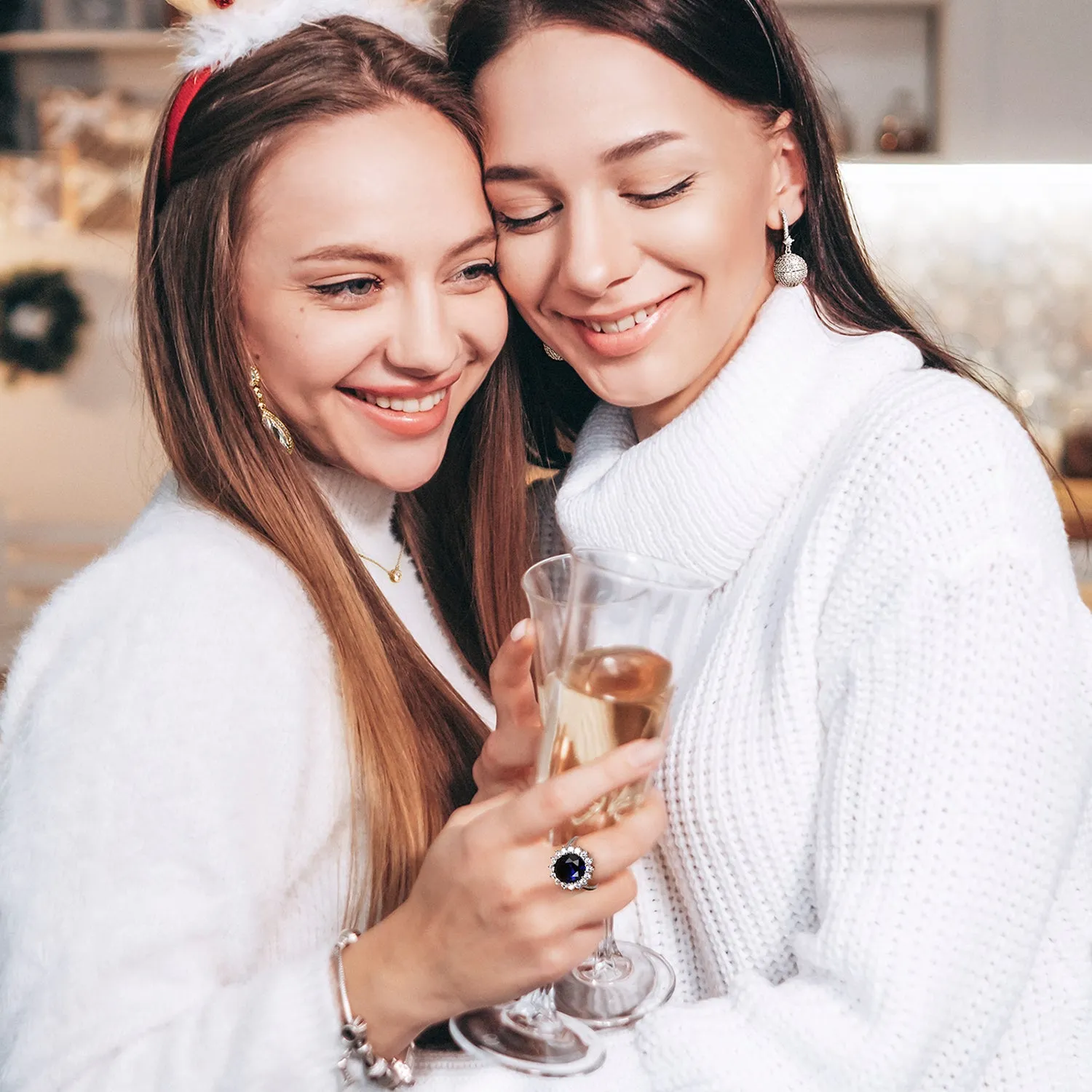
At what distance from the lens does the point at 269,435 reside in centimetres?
149

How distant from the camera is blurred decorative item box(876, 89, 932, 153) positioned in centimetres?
396

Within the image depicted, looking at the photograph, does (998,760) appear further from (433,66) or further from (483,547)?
(433,66)

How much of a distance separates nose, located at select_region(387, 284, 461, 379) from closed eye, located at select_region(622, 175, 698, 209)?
275mm

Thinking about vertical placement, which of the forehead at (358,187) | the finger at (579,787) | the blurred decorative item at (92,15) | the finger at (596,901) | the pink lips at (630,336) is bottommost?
the finger at (596,901)

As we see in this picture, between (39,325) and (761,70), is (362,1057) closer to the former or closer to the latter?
(761,70)

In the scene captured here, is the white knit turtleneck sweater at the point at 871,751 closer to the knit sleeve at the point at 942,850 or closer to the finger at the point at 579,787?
the knit sleeve at the point at 942,850

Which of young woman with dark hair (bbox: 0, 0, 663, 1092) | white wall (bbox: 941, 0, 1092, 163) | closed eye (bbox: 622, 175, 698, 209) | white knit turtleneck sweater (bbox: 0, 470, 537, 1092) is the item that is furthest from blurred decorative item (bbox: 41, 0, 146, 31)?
white knit turtleneck sweater (bbox: 0, 470, 537, 1092)

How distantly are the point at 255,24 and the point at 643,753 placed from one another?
106 cm

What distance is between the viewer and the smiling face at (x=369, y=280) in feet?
4.54

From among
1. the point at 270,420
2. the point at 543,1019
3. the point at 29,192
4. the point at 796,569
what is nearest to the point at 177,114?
the point at 270,420

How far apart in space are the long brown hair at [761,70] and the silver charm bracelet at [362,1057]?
99 centimetres

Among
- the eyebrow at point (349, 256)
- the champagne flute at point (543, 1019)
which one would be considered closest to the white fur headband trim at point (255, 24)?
the eyebrow at point (349, 256)

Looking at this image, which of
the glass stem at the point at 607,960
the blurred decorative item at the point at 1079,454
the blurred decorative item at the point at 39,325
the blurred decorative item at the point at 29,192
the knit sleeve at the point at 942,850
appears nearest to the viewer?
the knit sleeve at the point at 942,850

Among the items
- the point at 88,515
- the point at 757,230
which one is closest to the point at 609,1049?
the point at 757,230
